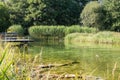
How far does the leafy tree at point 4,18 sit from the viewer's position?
41.7 m

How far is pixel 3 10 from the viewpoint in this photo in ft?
139

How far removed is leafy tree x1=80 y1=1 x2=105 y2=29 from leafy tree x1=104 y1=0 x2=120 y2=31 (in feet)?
3.50

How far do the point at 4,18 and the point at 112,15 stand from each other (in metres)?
13.0

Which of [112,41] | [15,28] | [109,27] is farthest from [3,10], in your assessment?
[112,41]

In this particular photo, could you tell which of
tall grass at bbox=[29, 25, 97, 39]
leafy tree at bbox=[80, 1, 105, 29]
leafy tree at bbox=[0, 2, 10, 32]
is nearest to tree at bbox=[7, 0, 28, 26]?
leafy tree at bbox=[0, 2, 10, 32]

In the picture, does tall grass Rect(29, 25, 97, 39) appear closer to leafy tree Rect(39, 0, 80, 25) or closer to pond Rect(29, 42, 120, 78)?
leafy tree Rect(39, 0, 80, 25)

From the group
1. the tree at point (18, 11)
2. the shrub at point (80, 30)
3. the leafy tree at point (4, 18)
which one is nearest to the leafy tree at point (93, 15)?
the shrub at point (80, 30)

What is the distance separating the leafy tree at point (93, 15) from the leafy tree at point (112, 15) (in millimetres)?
1067

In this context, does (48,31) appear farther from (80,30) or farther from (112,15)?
(112,15)

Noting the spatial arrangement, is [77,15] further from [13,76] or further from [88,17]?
[13,76]

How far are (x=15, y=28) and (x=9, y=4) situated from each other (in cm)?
950

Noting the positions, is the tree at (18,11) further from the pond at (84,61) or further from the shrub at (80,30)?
the pond at (84,61)

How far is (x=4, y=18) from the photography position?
141 ft

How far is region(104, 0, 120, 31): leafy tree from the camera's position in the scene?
43.1 m
